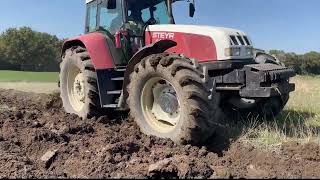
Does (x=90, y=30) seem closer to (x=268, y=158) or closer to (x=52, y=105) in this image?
(x=52, y=105)

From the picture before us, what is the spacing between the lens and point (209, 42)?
22.8 feet

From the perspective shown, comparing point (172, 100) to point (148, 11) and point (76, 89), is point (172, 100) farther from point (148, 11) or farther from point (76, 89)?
point (76, 89)

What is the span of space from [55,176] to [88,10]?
17.8 ft

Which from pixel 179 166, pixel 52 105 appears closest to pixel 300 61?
pixel 52 105

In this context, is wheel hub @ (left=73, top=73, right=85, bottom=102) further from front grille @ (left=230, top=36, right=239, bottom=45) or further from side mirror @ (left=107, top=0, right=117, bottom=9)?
front grille @ (left=230, top=36, right=239, bottom=45)

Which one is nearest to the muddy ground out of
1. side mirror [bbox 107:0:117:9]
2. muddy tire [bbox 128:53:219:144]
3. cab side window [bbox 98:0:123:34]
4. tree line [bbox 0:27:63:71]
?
muddy tire [bbox 128:53:219:144]

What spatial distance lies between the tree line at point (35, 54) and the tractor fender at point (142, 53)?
49.3 m

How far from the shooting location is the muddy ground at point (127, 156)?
15.9 ft

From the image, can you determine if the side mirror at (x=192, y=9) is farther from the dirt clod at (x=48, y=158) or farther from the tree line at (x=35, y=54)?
the tree line at (x=35, y=54)

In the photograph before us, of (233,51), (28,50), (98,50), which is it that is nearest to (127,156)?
(233,51)

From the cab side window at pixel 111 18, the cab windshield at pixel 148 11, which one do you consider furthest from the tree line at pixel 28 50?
the cab windshield at pixel 148 11

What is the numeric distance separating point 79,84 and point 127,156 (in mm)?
3980

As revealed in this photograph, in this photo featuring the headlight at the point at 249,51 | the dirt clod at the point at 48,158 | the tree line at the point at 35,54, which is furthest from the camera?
the tree line at the point at 35,54

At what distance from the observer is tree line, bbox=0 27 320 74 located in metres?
58.3
